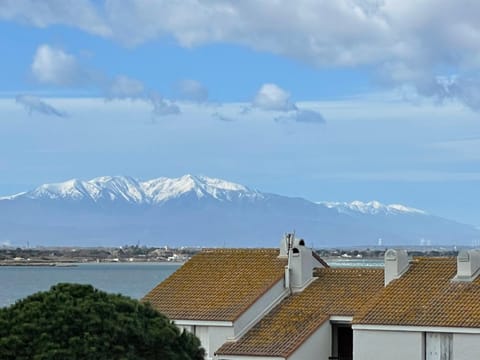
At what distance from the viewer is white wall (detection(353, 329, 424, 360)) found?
38969mm

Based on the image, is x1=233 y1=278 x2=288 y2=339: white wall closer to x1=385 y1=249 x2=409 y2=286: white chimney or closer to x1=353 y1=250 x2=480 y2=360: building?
x1=385 y1=249 x2=409 y2=286: white chimney

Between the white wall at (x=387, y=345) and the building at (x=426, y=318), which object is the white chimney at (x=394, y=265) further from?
the white wall at (x=387, y=345)

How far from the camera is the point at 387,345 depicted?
39.4 m

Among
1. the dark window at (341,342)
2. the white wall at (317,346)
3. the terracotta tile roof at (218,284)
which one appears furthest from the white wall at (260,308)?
the dark window at (341,342)

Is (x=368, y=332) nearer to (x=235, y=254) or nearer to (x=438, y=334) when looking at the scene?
(x=438, y=334)

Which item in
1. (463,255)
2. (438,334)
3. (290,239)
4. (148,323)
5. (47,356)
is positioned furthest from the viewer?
(290,239)

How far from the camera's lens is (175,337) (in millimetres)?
33000

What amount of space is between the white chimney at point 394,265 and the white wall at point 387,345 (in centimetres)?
324

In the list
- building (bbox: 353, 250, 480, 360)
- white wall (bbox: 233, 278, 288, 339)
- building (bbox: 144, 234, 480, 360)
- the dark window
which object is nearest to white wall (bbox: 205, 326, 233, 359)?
building (bbox: 144, 234, 480, 360)

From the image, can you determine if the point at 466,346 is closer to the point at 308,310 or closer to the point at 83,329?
the point at 308,310

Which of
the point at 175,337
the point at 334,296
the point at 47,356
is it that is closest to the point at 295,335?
the point at 334,296

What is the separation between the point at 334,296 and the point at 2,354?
14.8 meters

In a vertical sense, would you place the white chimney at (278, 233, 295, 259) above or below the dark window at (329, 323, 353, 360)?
above

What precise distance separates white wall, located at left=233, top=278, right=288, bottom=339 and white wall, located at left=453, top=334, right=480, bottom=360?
660cm
